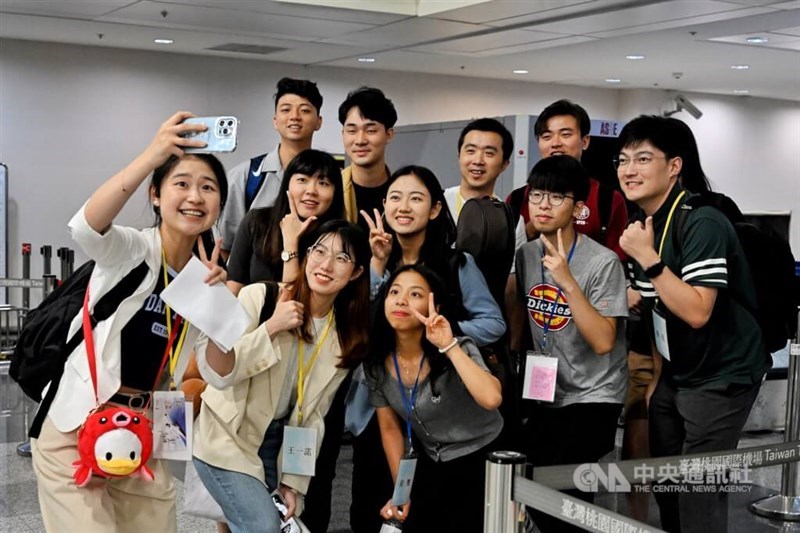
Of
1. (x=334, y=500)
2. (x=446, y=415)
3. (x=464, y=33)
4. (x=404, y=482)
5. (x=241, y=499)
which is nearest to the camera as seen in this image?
(x=241, y=499)

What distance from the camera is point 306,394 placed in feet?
11.8

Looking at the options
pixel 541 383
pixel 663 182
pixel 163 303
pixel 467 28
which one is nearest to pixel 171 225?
pixel 163 303

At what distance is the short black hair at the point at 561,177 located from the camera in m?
3.86

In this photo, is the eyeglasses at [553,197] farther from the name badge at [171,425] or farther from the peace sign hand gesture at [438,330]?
the name badge at [171,425]

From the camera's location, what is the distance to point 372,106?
4.47 metres

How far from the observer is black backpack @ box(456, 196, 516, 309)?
4047 mm

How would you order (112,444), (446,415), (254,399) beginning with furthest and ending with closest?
(446,415) → (254,399) → (112,444)

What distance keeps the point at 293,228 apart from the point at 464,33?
23.0 feet

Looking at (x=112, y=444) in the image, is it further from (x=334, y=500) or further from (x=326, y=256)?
(x=334, y=500)

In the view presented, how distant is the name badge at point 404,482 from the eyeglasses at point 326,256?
741 mm

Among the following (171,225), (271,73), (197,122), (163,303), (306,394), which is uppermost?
(271,73)

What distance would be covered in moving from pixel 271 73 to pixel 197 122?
11.2m

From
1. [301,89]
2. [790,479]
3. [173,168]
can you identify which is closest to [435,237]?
[301,89]

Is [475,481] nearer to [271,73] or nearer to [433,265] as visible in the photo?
[433,265]
